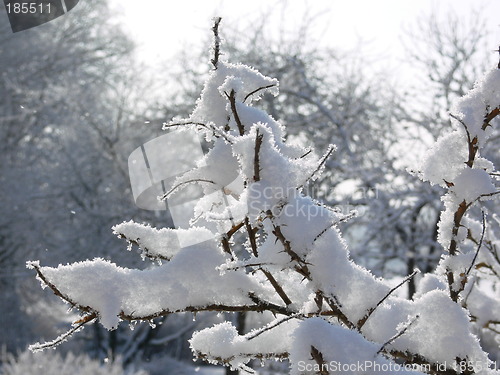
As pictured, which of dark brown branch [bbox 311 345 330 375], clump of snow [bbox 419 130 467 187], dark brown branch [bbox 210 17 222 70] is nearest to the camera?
dark brown branch [bbox 311 345 330 375]

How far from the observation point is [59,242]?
10.6 metres

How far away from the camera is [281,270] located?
100cm

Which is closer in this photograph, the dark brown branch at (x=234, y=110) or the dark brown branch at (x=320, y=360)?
the dark brown branch at (x=320, y=360)

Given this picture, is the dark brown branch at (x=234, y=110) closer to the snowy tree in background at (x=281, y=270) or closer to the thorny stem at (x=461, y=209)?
the snowy tree in background at (x=281, y=270)

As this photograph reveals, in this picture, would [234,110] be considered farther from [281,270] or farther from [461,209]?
[461,209]

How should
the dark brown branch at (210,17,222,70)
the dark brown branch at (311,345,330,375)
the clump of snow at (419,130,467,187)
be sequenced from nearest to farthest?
1. the dark brown branch at (311,345,330,375)
2. the dark brown branch at (210,17,222,70)
3. the clump of snow at (419,130,467,187)

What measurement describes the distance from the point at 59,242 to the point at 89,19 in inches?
259

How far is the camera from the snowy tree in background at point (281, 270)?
0.94 meters

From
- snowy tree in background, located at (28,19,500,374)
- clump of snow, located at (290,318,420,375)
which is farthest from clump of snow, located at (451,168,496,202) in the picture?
clump of snow, located at (290,318,420,375)

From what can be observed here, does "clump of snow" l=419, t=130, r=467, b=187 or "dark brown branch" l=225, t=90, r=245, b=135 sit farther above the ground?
"dark brown branch" l=225, t=90, r=245, b=135

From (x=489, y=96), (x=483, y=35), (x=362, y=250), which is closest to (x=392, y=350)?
(x=489, y=96)

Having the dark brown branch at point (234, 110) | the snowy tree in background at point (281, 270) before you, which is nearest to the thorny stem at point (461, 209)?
the snowy tree in background at point (281, 270)

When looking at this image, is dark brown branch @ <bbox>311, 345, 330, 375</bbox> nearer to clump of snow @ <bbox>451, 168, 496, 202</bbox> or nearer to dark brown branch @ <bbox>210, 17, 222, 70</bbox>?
clump of snow @ <bbox>451, 168, 496, 202</bbox>

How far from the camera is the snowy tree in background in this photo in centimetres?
94
